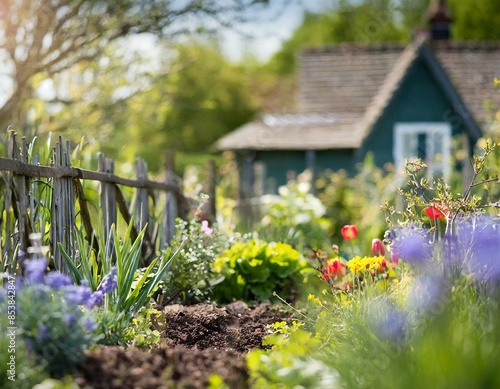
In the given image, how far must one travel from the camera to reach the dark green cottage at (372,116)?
2230cm

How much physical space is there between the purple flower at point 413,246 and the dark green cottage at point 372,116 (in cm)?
1629

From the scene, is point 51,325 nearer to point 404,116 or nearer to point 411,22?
point 404,116

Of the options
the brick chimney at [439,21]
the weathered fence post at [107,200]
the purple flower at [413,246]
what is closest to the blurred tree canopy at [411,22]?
the brick chimney at [439,21]

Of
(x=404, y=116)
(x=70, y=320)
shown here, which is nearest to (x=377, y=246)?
(x=70, y=320)

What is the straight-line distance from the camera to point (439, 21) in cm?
2711

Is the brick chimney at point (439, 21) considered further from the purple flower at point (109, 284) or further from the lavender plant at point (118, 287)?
the purple flower at point (109, 284)

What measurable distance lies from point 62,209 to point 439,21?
77.6 ft


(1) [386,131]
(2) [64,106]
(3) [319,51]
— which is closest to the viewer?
(2) [64,106]

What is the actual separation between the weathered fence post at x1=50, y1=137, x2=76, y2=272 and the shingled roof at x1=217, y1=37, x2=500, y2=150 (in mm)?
16482

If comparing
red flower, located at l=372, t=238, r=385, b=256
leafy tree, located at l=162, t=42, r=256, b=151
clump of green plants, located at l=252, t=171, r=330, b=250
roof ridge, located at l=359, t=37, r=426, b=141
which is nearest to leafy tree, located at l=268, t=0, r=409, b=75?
leafy tree, located at l=162, t=42, r=256, b=151

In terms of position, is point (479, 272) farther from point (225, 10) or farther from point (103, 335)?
point (225, 10)

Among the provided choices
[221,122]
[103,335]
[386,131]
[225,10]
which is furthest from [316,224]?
[221,122]

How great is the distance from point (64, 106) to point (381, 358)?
9.07m

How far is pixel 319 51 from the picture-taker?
84.1 feet
